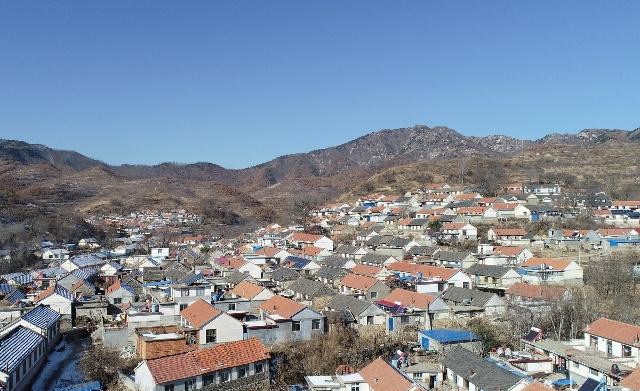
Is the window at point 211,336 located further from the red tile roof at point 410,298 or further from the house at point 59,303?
the red tile roof at point 410,298

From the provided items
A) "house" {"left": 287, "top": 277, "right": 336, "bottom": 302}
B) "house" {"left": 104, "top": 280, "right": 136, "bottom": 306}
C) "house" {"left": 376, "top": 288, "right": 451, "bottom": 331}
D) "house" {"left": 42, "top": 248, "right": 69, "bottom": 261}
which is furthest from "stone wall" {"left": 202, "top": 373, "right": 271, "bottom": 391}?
"house" {"left": 42, "top": 248, "right": 69, "bottom": 261}

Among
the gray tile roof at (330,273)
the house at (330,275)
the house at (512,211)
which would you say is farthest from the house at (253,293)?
the house at (512,211)

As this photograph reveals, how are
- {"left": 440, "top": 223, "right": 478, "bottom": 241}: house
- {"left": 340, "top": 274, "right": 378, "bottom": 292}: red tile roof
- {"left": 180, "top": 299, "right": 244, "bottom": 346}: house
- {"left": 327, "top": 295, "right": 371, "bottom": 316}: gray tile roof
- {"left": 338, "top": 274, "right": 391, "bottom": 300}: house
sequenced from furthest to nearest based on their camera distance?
{"left": 440, "top": 223, "right": 478, "bottom": 241}: house < {"left": 340, "top": 274, "right": 378, "bottom": 292}: red tile roof < {"left": 338, "top": 274, "right": 391, "bottom": 300}: house < {"left": 327, "top": 295, "right": 371, "bottom": 316}: gray tile roof < {"left": 180, "top": 299, "right": 244, "bottom": 346}: house

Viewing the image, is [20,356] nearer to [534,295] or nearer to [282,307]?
[282,307]

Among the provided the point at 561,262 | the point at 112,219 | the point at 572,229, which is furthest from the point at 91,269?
the point at 112,219

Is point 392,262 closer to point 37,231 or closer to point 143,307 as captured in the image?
point 143,307

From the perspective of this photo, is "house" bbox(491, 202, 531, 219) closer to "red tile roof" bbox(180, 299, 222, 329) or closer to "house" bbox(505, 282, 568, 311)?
"house" bbox(505, 282, 568, 311)
